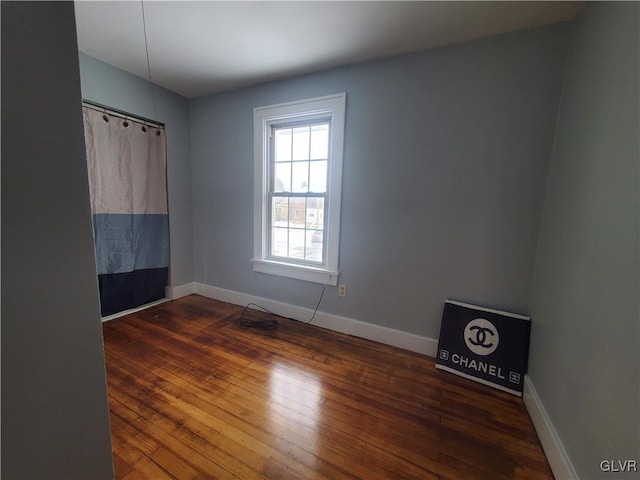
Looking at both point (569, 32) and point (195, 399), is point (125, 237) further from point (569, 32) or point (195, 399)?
point (569, 32)

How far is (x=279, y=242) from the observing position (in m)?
2.69

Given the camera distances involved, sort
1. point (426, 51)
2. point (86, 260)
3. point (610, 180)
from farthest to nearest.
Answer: point (426, 51), point (610, 180), point (86, 260)

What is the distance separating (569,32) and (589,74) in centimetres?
47

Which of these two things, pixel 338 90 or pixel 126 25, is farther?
pixel 338 90

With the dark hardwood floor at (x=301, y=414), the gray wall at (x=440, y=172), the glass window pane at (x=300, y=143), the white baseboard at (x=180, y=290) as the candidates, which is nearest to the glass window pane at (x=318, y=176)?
the glass window pane at (x=300, y=143)

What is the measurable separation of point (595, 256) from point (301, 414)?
1604 millimetres

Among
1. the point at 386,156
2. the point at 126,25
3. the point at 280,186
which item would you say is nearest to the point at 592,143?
the point at 386,156

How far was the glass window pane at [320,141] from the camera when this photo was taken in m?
2.32

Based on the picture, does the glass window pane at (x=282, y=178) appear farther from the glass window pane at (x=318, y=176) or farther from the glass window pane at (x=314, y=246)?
the glass window pane at (x=314, y=246)

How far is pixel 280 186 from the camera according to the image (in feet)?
8.50

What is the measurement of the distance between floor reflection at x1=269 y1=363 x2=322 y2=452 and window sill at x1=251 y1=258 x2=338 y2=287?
31.7 inches

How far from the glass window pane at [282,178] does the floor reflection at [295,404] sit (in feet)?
5.21

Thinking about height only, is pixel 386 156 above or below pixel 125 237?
above

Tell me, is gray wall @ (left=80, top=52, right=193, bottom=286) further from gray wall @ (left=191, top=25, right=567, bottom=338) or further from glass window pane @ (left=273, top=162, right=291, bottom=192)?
glass window pane @ (left=273, top=162, right=291, bottom=192)
